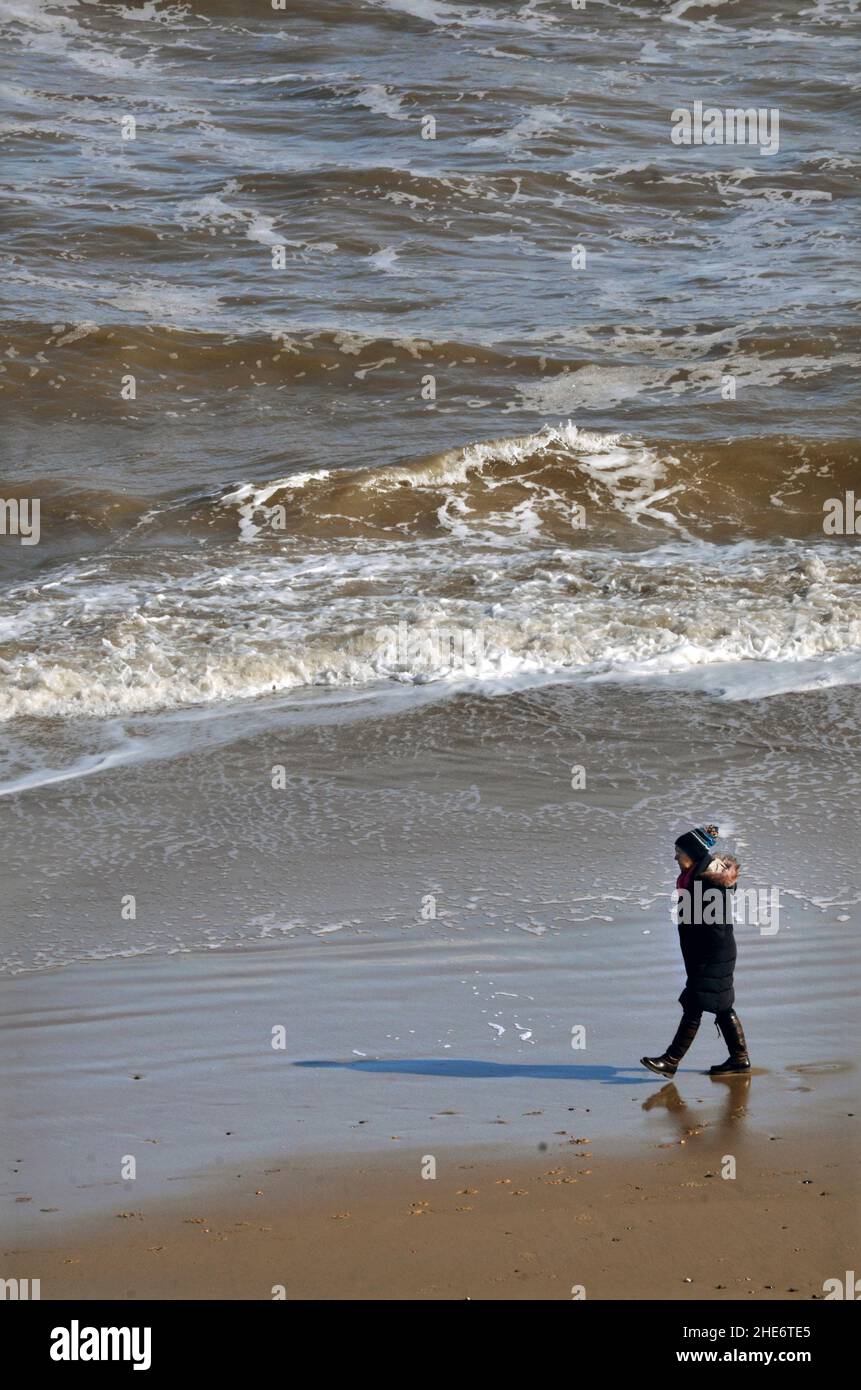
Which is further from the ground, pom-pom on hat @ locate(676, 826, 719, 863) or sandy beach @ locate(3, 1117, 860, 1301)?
pom-pom on hat @ locate(676, 826, 719, 863)

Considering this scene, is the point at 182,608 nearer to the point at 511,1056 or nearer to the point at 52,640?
the point at 52,640

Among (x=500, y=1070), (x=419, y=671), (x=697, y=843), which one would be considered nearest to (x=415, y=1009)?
(x=500, y=1070)

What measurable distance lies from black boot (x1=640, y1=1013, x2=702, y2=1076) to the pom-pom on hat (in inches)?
23.4

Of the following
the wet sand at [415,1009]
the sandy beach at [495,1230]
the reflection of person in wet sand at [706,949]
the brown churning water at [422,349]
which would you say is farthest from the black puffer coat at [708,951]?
the brown churning water at [422,349]

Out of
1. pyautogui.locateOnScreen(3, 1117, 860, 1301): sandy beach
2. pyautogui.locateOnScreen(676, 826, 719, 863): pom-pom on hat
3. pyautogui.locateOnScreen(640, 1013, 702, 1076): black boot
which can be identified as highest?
pyautogui.locateOnScreen(676, 826, 719, 863): pom-pom on hat

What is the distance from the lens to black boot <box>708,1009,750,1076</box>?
5.59 metres

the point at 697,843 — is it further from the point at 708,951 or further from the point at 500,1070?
the point at 500,1070

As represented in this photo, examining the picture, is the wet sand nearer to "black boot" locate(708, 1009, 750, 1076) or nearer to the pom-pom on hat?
"black boot" locate(708, 1009, 750, 1076)

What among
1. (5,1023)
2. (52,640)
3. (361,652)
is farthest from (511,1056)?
(52,640)

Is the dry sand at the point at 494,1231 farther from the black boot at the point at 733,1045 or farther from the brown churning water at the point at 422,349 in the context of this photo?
the brown churning water at the point at 422,349

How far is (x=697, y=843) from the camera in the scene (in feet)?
18.7

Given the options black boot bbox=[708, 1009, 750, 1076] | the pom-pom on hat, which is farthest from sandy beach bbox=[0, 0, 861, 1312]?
the pom-pom on hat

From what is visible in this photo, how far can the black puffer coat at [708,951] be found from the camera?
18.3ft

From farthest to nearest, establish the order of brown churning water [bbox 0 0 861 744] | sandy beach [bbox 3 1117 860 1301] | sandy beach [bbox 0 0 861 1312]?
brown churning water [bbox 0 0 861 744] → sandy beach [bbox 0 0 861 1312] → sandy beach [bbox 3 1117 860 1301]
